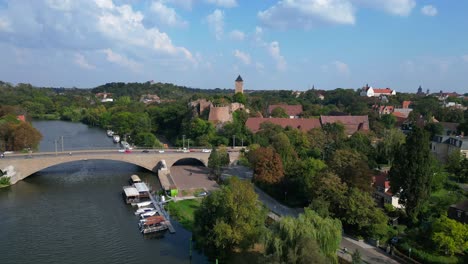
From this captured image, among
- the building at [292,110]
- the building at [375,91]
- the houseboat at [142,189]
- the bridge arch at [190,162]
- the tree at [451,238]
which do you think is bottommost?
the houseboat at [142,189]

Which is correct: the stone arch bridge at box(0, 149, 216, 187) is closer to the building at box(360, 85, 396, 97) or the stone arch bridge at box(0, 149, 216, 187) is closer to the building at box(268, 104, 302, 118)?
the building at box(268, 104, 302, 118)

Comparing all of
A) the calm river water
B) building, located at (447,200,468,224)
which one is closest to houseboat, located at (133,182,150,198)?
the calm river water

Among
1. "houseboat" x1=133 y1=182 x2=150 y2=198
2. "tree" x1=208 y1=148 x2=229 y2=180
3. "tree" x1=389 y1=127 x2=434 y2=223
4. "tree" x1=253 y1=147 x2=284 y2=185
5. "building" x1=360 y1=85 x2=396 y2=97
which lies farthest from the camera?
"building" x1=360 y1=85 x2=396 y2=97

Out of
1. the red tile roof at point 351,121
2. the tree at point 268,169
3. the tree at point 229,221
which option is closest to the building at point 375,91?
the red tile roof at point 351,121

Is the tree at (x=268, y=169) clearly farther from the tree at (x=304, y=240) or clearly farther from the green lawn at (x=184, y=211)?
the tree at (x=304, y=240)

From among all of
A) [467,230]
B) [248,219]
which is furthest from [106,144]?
[467,230]

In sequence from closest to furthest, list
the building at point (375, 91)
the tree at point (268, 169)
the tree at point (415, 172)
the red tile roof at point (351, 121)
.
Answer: the tree at point (415, 172)
the tree at point (268, 169)
the red tile roof at point (351, 121)
the building at point (375, 91)

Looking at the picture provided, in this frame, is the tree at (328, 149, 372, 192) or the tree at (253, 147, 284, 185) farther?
the tree at (253, 147, 284, 185)

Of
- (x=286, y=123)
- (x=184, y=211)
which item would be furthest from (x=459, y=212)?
(x=286, y=123)
